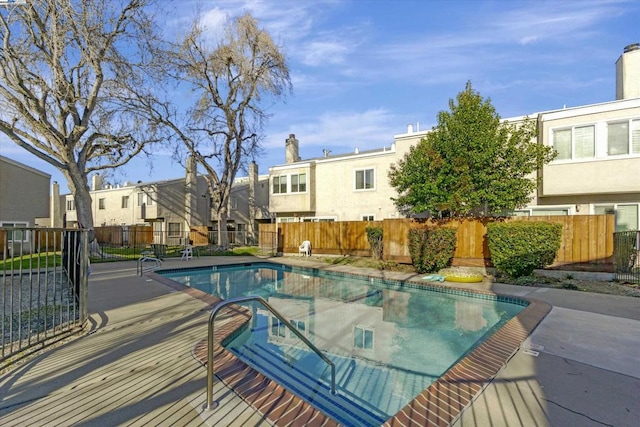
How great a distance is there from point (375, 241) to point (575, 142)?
9.30 m

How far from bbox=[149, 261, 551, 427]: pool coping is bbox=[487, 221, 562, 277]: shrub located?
5.72 metres

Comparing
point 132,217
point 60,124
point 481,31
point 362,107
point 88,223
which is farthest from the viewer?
point 132,217

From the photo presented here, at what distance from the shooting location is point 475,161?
42.5ft

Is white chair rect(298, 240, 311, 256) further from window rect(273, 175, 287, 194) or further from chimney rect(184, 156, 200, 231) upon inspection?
chimney rect(184, 156, 200, 231)

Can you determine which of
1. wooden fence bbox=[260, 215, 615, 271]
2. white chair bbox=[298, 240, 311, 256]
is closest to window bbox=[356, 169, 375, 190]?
wooden fence bbox=[260, 215, 615, 271]

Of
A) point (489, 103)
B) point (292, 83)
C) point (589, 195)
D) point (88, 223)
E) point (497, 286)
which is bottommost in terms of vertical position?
point (497, 286)

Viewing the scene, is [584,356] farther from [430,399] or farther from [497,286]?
[497,286]

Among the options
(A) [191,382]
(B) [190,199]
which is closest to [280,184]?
(B) [190,199]

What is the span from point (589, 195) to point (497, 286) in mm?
7234

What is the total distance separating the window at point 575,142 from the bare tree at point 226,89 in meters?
17.0

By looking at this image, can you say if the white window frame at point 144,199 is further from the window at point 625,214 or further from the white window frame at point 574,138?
the window at point 625,214

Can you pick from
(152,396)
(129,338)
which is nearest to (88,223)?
(129,338)

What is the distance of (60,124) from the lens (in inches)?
706

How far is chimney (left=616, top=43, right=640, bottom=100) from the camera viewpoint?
14.3 metres
